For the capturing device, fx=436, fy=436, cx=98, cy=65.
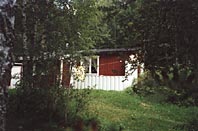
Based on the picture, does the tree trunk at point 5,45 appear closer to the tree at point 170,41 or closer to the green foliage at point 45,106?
the tree at point 170,41

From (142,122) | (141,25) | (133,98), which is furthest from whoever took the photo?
(133,98)

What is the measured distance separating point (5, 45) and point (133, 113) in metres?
14.0

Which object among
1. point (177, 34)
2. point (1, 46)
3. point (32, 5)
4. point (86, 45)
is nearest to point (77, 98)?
point (86, 45)

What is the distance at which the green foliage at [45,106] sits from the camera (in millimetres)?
11531

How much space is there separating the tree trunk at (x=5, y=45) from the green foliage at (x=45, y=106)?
8.37m

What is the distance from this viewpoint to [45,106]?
11719 millimetres

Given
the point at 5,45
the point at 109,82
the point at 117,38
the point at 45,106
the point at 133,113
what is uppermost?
the point at 117,38

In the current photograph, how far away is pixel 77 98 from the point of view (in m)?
12.1

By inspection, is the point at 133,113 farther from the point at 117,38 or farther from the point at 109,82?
the point at 109,82

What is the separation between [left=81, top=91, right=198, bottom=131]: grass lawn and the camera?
13875 mm

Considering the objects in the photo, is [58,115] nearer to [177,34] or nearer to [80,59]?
[80,59]

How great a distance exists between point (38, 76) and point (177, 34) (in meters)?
4.53

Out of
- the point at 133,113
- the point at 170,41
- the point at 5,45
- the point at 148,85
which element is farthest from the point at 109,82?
the point at 5,45

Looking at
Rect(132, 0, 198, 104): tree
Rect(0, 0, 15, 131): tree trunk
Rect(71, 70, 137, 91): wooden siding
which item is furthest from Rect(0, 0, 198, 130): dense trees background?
Rect(71, 70, 137, 91): wooden siding
